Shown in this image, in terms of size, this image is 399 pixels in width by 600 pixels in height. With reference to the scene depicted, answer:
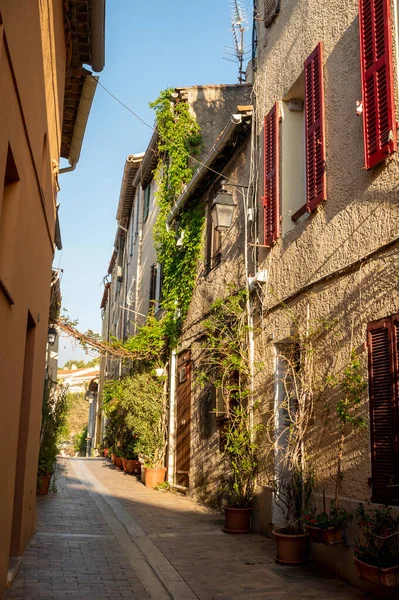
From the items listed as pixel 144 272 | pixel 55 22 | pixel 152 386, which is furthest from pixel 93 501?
pixel 144 272

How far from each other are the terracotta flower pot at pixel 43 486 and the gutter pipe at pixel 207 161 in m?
6.25

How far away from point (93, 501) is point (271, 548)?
5010mm

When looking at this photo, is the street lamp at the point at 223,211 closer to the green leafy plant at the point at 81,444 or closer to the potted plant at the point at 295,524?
the potted plant at the point at 295,524

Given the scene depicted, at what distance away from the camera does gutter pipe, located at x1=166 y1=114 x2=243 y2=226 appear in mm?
10663

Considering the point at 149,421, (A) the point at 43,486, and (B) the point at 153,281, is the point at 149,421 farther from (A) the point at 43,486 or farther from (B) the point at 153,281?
(B) the point at 153,281

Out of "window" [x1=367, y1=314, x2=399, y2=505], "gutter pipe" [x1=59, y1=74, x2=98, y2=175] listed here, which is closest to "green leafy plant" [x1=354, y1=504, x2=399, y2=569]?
"window" [x1=367, y1=314, x2=399, y2=505]

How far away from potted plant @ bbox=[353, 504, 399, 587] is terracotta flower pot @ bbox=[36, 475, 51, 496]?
8.13 m

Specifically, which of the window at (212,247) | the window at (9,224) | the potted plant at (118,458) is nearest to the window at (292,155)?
the window at (212,247)

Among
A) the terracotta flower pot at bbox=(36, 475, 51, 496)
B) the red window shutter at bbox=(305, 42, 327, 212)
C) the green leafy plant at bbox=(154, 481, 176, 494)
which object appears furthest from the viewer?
the green leafy plant at bbox=(154, 481, 176, 494)

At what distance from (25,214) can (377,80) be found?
365cm

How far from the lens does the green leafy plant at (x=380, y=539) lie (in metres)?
5.16

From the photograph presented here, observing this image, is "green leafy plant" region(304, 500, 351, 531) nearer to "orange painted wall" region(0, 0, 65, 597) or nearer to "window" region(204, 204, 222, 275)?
"orange painted wall" region(0, 0, 65, 597)

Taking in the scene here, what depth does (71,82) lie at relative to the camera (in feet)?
35.8

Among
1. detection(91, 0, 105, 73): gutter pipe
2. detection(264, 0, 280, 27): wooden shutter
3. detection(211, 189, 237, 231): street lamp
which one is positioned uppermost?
detection(264, 0, 280, 27): wooden shutter
